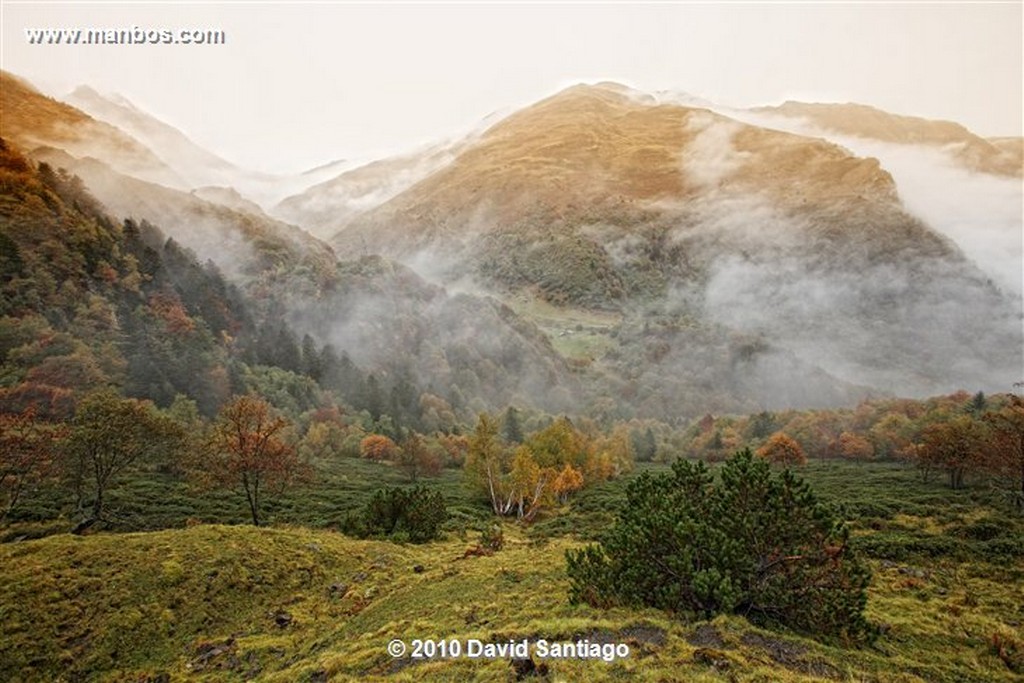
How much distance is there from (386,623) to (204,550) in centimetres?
1369

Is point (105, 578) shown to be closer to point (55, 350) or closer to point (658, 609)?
point (658, 609)

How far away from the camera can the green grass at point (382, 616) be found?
16.1 m

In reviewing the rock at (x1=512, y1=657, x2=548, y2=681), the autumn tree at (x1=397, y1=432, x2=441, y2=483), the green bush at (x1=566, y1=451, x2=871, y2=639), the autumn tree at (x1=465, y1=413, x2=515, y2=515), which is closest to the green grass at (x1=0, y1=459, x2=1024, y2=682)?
the rock at (x1=512, y1=657, x2=548, y2=681)

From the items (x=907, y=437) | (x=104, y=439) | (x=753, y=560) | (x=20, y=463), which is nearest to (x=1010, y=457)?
(x=753, y=560)

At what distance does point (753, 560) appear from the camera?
724 inches

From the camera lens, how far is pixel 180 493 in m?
63.7

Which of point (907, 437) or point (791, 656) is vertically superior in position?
point (791, 656)

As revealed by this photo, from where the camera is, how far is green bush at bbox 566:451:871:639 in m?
17.9

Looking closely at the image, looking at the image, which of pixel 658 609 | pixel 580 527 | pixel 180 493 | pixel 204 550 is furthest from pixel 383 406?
pixel 658 609

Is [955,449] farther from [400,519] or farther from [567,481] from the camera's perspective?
[400,519]

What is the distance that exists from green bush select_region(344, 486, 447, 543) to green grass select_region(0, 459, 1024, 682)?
3206mm

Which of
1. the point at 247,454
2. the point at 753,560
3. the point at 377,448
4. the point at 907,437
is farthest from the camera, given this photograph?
the point at 377,448

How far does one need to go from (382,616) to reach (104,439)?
33195mm

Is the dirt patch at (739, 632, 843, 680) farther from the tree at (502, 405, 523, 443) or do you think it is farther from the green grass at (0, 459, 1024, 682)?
the tree at (502, 405, 523, 443)
